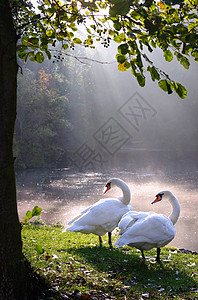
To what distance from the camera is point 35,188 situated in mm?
17594

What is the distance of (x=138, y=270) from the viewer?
5.12 meters

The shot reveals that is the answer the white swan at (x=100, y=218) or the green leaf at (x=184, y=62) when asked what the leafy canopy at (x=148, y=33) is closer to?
the green leaf at (x=184, y=62)

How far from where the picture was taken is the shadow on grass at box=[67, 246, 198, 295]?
177 inches

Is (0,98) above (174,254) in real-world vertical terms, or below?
above

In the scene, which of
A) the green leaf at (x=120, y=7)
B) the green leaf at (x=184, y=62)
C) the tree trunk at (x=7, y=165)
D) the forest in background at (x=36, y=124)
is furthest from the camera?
the forest in background at (x=36, y=124)

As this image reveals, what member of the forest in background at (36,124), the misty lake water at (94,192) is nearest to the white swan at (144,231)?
the misty lake water at (94,192)

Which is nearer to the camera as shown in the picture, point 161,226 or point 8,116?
point 8,116

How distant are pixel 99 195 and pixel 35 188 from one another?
409cm

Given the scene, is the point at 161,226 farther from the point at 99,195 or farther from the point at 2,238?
the point at 99,195

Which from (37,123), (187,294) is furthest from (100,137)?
(187,294)

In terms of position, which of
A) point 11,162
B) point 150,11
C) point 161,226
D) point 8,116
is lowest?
point 161,226

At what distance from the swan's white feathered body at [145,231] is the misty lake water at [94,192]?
9.46ft

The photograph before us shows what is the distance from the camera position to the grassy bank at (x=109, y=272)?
12.0 feet

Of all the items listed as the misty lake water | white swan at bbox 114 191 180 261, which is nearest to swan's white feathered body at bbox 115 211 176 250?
white swan at bbox 114 191 180 261
